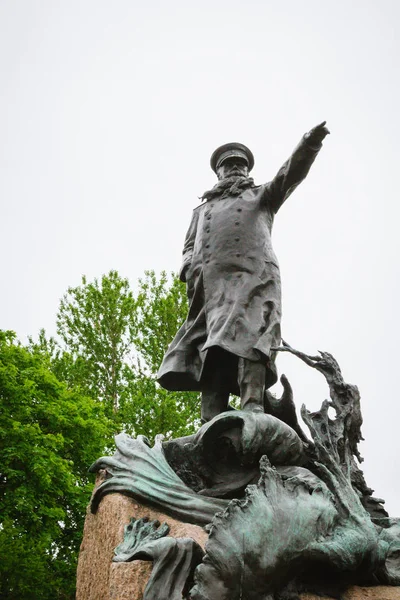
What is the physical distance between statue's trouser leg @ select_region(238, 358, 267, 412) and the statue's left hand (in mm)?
1429

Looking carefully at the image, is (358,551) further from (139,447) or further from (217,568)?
(139,447)

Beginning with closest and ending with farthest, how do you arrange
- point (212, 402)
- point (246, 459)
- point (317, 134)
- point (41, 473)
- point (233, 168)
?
point (246, 459) → point (317, 134) → point (212, 402) → point (233, 168) → point (41, 473)

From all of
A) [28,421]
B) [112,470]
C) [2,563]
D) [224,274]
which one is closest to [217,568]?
[112,470]

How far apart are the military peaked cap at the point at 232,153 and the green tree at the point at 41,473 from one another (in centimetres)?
681

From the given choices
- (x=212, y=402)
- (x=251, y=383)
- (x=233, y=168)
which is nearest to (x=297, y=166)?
(x=233, y=168)

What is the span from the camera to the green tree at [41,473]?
959 centimetres

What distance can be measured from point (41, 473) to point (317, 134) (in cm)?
868

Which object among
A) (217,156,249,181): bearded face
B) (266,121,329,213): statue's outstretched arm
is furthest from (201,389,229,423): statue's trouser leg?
(217,156,249,181): bearded face

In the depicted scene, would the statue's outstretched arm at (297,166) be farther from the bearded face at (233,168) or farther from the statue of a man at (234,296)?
the bearded face at (233,168)

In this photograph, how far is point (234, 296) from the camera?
4.11 metres

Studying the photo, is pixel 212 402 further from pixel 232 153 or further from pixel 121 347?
pixel 121 347

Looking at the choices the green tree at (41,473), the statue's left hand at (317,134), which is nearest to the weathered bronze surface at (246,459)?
the statue's left hand at (317,134)

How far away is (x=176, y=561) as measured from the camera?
8.87 ft

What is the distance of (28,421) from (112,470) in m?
9.30
